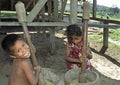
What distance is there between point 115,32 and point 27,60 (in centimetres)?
937

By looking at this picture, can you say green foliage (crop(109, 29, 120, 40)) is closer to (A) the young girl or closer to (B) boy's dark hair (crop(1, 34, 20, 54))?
(A) the young girl

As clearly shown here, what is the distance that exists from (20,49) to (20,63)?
12cm

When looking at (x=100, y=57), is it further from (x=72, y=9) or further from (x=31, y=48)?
(x=31, y=48)

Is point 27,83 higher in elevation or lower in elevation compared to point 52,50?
higher

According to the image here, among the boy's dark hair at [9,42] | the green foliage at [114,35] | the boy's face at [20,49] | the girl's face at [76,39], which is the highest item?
the boy's dark hair at [9,42]

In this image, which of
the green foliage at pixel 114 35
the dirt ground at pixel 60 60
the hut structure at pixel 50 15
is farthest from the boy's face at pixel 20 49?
the green foliage at pixel 114 35

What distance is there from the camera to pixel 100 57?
27.4 ft

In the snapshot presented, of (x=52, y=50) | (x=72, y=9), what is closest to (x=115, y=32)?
(x=52, y=50)

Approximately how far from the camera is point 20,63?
101 inches

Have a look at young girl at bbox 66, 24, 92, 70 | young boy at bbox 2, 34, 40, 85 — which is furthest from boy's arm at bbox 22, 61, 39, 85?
young girl at bbox 66, 24, 92, 70

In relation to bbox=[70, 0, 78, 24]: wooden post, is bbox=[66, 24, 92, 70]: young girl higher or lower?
lower

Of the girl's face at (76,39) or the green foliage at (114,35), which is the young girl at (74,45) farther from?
the green foliage at (114,35)

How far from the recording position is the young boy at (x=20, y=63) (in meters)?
2.51

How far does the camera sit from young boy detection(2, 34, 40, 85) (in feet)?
8.24
